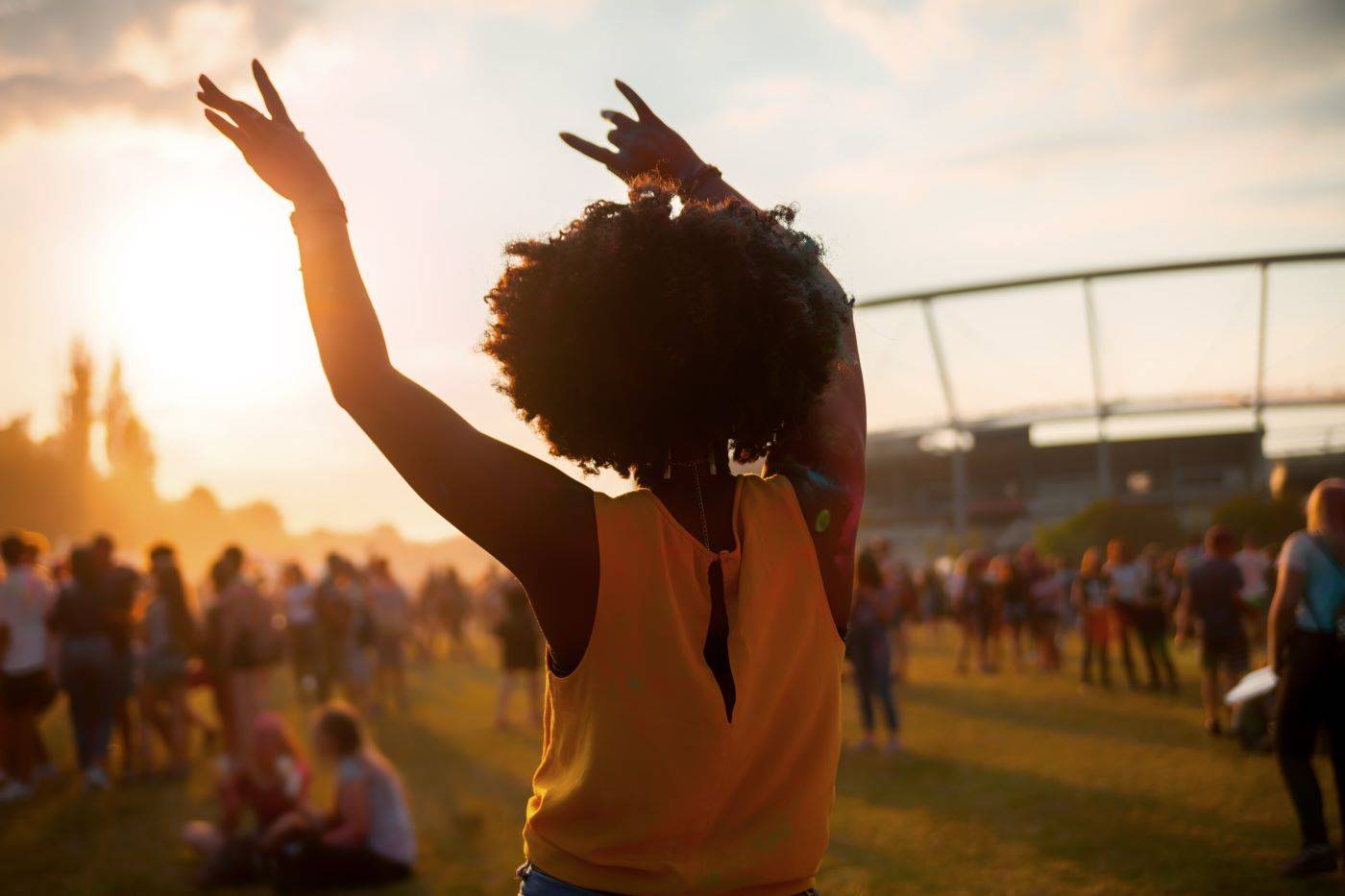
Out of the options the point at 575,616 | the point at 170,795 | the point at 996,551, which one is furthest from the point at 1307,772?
the point at 996,551

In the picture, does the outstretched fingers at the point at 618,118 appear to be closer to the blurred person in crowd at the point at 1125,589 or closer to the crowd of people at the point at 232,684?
the crowd of people at the point at 232,684

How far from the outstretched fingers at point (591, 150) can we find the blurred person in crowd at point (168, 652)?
9.32 m

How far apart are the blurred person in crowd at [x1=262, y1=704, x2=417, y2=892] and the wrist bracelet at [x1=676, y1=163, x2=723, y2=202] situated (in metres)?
A: 5.48

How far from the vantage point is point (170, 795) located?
9539mm

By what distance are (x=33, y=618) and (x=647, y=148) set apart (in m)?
9.39

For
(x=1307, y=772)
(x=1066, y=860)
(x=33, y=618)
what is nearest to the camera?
(x=1307, y=772)

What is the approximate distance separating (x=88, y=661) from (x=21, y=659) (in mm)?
510

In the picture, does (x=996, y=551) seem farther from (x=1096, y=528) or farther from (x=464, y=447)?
(x=464, y=447)

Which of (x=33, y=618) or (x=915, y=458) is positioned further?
(x=915, y=458)

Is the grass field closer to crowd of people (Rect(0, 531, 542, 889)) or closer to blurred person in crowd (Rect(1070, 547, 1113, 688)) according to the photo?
crowd of people (Rect(0, 531, 542, 889))

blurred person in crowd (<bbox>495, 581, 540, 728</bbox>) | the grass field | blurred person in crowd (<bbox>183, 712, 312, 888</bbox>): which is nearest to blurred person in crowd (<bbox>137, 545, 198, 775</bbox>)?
the grass field

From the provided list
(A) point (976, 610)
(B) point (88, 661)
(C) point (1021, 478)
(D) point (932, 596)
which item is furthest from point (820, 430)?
(C) point (1021, 478)

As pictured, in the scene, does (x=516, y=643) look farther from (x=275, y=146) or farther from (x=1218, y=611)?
(x=275, y=146)

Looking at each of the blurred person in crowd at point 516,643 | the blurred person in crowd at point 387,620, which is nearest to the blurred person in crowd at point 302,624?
the blurred person in crowd at point 387,620
